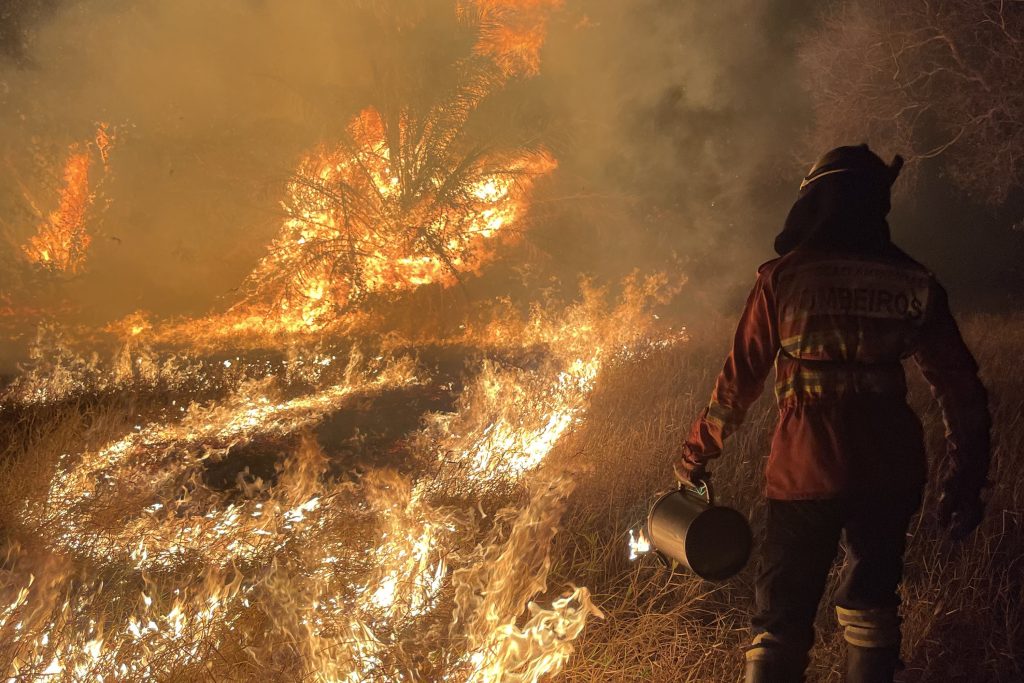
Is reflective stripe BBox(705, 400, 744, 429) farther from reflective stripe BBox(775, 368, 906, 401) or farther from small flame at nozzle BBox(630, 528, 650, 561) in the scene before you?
small flame at nozzle BBox(630, 528, 650, 561)

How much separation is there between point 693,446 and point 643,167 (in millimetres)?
11051

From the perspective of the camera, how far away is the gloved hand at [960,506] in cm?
225

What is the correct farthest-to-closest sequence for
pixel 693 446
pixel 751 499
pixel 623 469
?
pixel 623 469 < pixel 751 499 < pixel 693 446

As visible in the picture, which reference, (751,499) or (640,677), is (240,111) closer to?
(751,499)

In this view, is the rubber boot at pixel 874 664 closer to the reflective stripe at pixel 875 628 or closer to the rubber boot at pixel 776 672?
the reflective stripe at pixel 875 628

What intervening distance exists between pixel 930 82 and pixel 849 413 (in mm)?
9961

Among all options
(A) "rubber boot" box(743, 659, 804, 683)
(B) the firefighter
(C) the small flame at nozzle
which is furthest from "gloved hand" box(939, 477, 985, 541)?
(C) the small flame at nozzle

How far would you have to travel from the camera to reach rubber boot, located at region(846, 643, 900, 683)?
2.10 metres

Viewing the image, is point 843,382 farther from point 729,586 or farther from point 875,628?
point 729,586

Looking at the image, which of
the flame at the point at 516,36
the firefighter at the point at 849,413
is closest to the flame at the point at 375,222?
the flame at the point at 516,36

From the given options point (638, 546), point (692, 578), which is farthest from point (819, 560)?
point (638, 546)

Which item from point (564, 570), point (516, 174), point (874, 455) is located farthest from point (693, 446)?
point (516, 174)

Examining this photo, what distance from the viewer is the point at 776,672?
207 centimetres

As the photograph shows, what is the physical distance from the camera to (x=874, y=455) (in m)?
2.04
